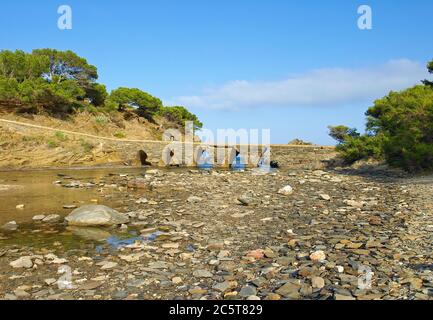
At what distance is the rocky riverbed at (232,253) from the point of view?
4754mm

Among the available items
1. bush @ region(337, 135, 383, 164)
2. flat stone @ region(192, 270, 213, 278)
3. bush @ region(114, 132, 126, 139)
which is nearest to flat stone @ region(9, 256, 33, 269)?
flat stone @ region(192, 270, 213, 278)

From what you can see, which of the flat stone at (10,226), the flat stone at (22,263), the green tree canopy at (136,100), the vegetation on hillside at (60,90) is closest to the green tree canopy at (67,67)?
the vegetation on hillside at (60,90)

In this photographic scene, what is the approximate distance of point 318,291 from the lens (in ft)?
15.1

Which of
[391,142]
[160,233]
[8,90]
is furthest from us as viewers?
[8,90]

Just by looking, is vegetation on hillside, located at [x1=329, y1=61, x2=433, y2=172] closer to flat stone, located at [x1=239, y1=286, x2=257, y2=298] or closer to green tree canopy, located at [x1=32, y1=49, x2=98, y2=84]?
flat stone, located at [x1=239, y1=286, x2=257, y2=298]

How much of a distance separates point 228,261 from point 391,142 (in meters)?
23.5

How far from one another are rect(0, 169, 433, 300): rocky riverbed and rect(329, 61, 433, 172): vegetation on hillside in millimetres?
13199

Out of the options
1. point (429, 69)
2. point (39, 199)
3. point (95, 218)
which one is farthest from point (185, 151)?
point (95, 218)

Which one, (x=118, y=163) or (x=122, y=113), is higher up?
(x=122, y=113)

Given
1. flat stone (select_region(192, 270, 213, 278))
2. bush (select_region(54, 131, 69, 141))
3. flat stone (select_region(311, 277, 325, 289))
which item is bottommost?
flat stone (select_region(192, 270, 213, 278))

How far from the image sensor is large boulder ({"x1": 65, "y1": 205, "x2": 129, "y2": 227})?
9.09 metres

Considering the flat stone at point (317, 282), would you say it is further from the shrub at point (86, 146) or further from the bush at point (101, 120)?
the bush at point (101, 120)
